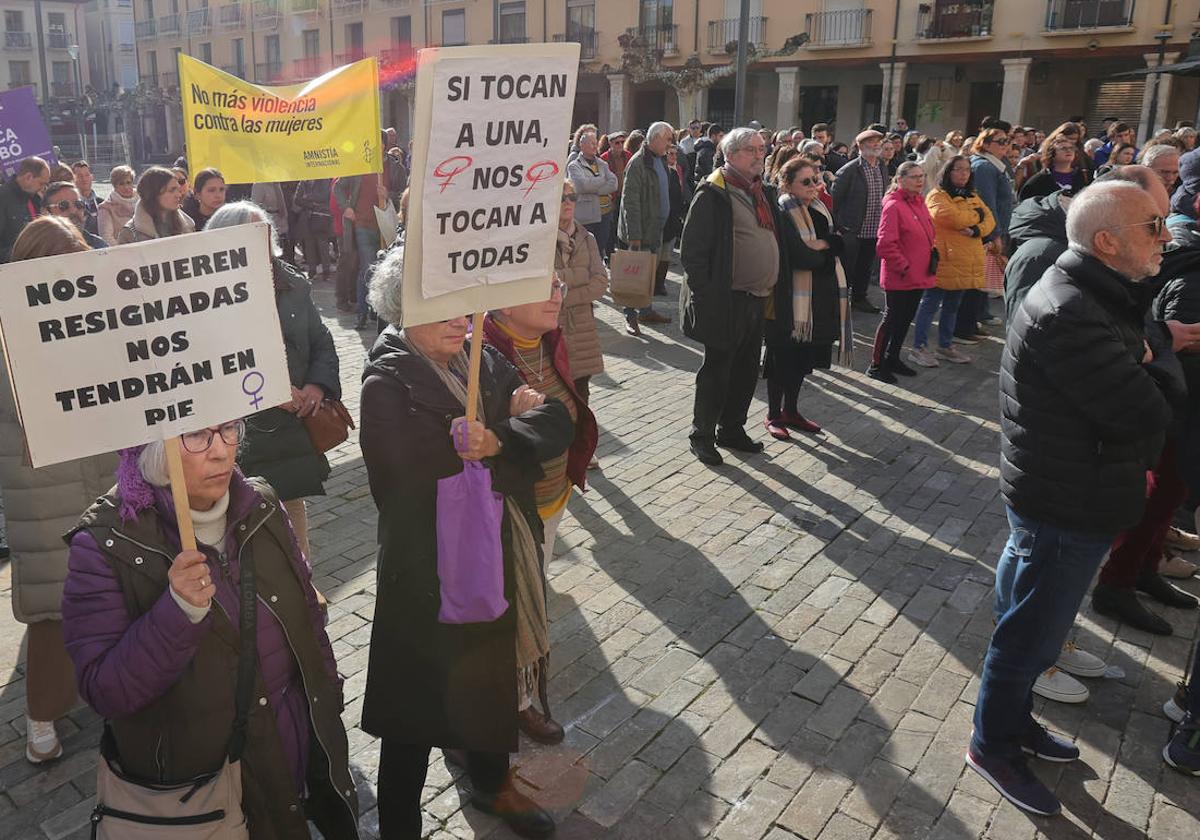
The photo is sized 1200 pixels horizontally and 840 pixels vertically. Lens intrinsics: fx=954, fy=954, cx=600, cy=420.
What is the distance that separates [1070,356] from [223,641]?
2.69 m

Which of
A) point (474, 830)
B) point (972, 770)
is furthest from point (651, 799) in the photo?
point (972, 770)

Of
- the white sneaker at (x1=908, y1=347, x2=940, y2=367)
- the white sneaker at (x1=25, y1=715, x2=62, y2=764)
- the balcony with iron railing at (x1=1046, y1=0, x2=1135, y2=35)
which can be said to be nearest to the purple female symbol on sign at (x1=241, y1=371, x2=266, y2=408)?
the white sneaker at (x1=25, y1=715, x2=62, y2=764)

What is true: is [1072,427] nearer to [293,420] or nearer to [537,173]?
[537,173]

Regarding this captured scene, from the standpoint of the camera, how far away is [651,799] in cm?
346

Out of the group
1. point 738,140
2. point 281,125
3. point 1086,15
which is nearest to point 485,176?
point 738,140

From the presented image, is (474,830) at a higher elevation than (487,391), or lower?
lower

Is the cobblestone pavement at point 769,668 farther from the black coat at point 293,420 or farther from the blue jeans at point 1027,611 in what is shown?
the black coat at point 293,420

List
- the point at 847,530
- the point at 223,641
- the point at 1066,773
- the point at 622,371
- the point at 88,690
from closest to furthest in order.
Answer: the point at 88,690 → the point at 223,641 → the point at 1066,773 → the point at 847,530 → the point at 622,371

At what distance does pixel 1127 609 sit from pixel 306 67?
52.0 m

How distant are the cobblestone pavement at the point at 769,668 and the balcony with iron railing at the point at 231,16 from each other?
54.2 metres

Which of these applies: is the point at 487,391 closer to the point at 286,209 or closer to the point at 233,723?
the point at 233,723

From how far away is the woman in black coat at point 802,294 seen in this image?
22.8 feet

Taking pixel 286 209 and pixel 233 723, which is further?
pixel 286 209

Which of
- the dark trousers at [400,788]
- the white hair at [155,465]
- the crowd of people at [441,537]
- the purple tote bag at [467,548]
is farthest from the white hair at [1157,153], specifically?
the white hair at [155,465]
